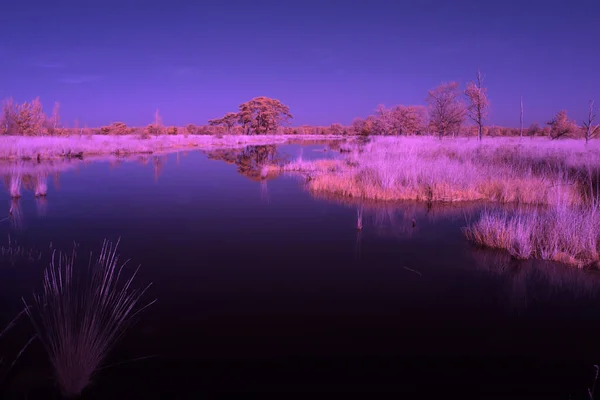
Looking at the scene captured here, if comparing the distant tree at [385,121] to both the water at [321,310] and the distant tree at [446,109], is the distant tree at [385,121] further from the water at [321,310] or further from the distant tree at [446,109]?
the water at [321,310]

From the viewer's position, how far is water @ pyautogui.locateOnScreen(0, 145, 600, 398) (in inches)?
104

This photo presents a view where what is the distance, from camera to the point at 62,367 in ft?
8.08

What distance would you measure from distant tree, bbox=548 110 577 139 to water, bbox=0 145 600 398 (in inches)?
1538

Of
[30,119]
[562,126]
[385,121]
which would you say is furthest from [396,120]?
[30,119]

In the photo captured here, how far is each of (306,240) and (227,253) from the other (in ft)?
4.37

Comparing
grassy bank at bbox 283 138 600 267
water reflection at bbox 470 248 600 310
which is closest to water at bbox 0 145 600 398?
water reflection at bbox 470 248 600 310

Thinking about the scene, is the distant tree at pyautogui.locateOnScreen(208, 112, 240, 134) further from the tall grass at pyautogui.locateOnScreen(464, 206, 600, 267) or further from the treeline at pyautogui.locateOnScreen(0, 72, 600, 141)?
the tall grass at pyautogui.locateOnScreen(464, 206, 600, 267)

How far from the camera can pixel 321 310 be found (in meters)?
3.62

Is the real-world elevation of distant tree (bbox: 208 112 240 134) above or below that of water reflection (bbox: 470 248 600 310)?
above

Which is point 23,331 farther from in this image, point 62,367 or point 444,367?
point 444,367

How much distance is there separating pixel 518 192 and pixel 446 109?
2593 cm

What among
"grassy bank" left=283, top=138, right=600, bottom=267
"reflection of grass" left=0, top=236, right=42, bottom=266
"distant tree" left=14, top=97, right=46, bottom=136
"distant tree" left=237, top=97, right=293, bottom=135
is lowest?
"reflection of grass" left=0, top=236, right=42, bottom=266

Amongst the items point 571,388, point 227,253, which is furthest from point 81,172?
point 571,388

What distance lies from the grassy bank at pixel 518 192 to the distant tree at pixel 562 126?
2996 centimetres
